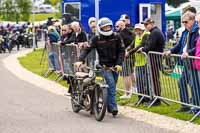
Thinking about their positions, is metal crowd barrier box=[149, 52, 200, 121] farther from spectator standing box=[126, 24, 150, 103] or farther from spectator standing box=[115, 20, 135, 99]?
spectator standing box=[115, 20, 135, 99]

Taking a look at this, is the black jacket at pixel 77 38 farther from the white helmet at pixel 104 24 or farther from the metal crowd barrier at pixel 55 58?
the white helmet at pixel 104 24

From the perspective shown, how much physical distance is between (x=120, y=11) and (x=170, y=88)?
1666 cm

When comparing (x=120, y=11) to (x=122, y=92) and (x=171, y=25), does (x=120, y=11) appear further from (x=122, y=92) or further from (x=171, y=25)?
(x=171, y=25)

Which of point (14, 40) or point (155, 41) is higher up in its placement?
point (155, 41)

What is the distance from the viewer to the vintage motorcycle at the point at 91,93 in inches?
422

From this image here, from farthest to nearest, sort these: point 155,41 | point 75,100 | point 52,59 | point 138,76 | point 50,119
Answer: point 52,59 → point 138,76 → point 155,41 → point 75,100 → point 50,119

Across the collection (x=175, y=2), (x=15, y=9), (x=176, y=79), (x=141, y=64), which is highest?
(x=175, y=2)

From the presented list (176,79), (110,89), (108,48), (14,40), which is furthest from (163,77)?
(14,40)

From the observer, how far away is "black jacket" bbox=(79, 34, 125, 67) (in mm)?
11180

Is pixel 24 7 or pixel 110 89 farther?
pixel 24 7

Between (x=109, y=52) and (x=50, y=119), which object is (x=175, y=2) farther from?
(x=50, y=119)

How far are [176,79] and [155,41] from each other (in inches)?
45.9

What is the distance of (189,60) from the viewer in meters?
10.6

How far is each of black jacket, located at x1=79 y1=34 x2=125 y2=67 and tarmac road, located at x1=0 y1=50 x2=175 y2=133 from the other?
1.11 metres
